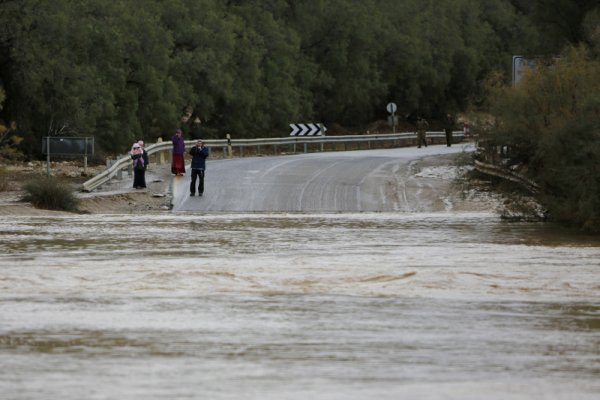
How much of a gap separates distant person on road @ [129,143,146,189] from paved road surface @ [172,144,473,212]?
94cm

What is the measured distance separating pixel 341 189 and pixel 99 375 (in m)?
27.6

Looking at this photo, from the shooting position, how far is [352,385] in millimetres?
12125

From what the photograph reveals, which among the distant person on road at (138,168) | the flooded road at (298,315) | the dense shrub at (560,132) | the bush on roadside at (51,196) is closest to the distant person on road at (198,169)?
the distant person on road at (138,168)

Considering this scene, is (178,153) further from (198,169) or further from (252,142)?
(252,142)

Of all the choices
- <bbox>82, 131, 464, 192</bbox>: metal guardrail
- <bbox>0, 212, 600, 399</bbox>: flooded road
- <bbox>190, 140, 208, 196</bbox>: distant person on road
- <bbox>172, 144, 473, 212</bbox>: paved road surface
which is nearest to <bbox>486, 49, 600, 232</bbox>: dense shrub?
<bbox>0, 212, 600, 399</bbox>: flooded road

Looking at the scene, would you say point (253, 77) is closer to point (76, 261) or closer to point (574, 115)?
point (574, 115)

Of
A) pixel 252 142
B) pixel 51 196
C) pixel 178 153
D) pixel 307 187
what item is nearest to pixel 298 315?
pixel 51 196

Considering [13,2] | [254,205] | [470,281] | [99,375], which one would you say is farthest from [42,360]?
[13,2]

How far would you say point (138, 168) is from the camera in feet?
128

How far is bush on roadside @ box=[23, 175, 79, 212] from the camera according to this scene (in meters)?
34.3

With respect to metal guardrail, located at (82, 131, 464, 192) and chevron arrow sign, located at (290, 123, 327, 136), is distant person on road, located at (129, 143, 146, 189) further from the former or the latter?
chevron arrow sign, located at (290, 123, 327, 136)

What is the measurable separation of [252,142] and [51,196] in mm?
28015

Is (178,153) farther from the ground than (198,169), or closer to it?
farther from the ground

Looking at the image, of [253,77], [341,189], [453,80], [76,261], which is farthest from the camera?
[453,80]
